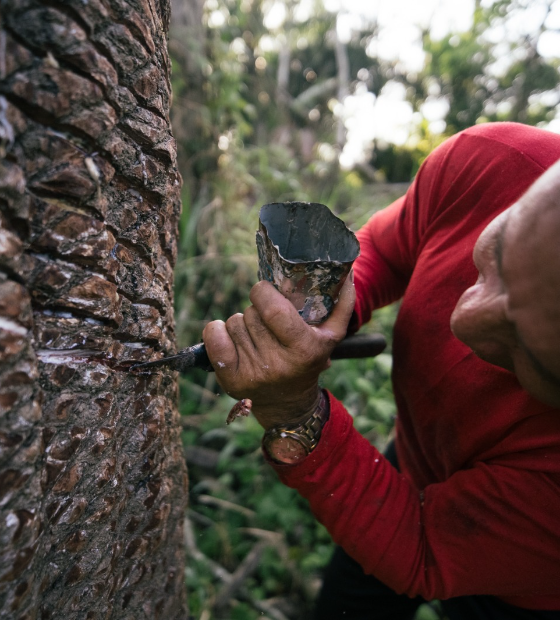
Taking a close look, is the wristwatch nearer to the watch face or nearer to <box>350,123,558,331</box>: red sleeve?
the watch face

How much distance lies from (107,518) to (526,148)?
135 centimetres

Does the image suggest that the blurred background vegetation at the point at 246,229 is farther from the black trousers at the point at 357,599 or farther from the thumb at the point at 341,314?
the thumb at the point at 341,314

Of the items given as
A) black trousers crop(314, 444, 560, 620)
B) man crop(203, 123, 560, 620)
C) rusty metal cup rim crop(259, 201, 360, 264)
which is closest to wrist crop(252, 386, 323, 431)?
man crop(203, 123, 560, 620)

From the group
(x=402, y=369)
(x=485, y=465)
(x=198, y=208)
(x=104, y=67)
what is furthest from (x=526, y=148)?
(x=198, y=208)

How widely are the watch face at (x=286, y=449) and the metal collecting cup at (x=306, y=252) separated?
0.33 metres

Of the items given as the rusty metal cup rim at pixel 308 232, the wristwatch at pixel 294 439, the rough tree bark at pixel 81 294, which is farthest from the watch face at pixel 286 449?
the rusty metal cup rim at pixel 308 232

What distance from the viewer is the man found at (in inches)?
31.0

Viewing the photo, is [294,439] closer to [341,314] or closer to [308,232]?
[341,314]

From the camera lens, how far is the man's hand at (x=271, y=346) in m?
0.88

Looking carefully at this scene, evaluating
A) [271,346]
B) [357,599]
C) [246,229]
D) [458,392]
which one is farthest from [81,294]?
[246,229]

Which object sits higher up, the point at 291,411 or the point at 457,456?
the point at 291,411

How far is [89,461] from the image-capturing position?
30.9 inches

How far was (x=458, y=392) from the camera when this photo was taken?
1.15 metres

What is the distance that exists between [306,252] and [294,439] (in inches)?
18.7
